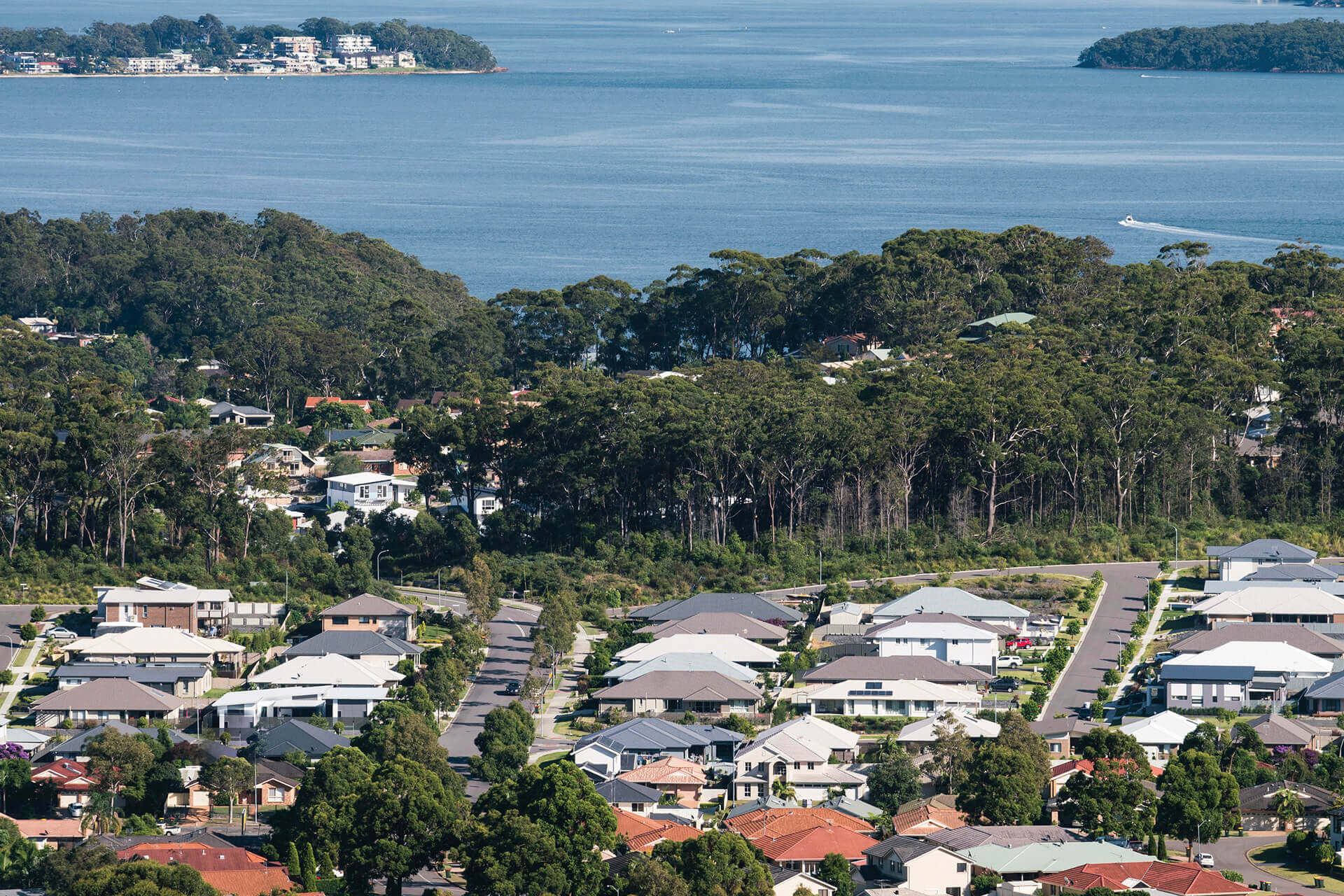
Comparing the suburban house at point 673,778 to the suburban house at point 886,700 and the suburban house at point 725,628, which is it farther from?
the suburban house at point 725,628

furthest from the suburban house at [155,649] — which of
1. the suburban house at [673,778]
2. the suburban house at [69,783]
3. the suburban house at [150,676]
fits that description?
the suburban house at [673,778]

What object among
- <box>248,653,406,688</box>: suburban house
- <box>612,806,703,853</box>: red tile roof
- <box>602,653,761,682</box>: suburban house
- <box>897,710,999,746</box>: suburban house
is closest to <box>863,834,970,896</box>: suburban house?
<box>612,806,703,853</box>: red tile roof

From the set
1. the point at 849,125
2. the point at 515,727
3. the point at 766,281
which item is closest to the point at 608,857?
the point at 515,727

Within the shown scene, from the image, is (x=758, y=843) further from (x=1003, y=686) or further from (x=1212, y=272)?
(x=1212, y=272)

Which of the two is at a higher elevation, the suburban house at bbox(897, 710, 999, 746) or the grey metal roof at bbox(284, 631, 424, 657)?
the suburban house at bbox(897, 710, 999, 746)

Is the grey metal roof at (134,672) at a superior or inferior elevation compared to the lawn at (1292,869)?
inferior

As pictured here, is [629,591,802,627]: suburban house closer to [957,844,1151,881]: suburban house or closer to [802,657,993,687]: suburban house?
[802,657,993,687]: suburban house
